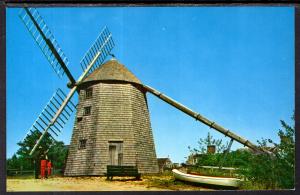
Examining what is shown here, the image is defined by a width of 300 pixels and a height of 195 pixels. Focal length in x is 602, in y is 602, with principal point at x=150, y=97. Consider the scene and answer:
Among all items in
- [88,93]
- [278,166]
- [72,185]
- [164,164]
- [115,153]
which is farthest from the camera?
[88,93]

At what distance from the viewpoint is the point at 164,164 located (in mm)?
17031

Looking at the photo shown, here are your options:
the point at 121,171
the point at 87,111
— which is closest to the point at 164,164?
the point at 121,171

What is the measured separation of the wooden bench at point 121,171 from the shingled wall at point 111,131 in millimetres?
659

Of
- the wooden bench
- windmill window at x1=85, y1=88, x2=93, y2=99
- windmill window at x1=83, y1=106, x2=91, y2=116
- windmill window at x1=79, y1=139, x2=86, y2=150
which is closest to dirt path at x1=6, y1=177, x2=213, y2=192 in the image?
the wooden bench

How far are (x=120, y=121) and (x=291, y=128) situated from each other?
5.04 m

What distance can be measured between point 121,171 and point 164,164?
1354 mm

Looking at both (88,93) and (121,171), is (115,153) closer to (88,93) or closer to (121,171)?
(121,171)

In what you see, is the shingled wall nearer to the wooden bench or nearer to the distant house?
the distant house

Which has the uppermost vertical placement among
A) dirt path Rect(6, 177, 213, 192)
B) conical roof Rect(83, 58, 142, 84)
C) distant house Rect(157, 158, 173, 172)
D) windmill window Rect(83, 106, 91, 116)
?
conical roof Rect(83, 58, 142, 84)

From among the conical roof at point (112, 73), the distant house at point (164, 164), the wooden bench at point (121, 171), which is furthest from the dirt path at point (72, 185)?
the conical roof at point (112, 73)

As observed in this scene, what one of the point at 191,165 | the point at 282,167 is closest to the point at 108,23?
the point at 191,165

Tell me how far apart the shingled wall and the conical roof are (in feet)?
0.55

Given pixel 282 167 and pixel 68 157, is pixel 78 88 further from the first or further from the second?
pixel 282 167

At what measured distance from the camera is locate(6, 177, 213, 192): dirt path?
1528 centimetres
